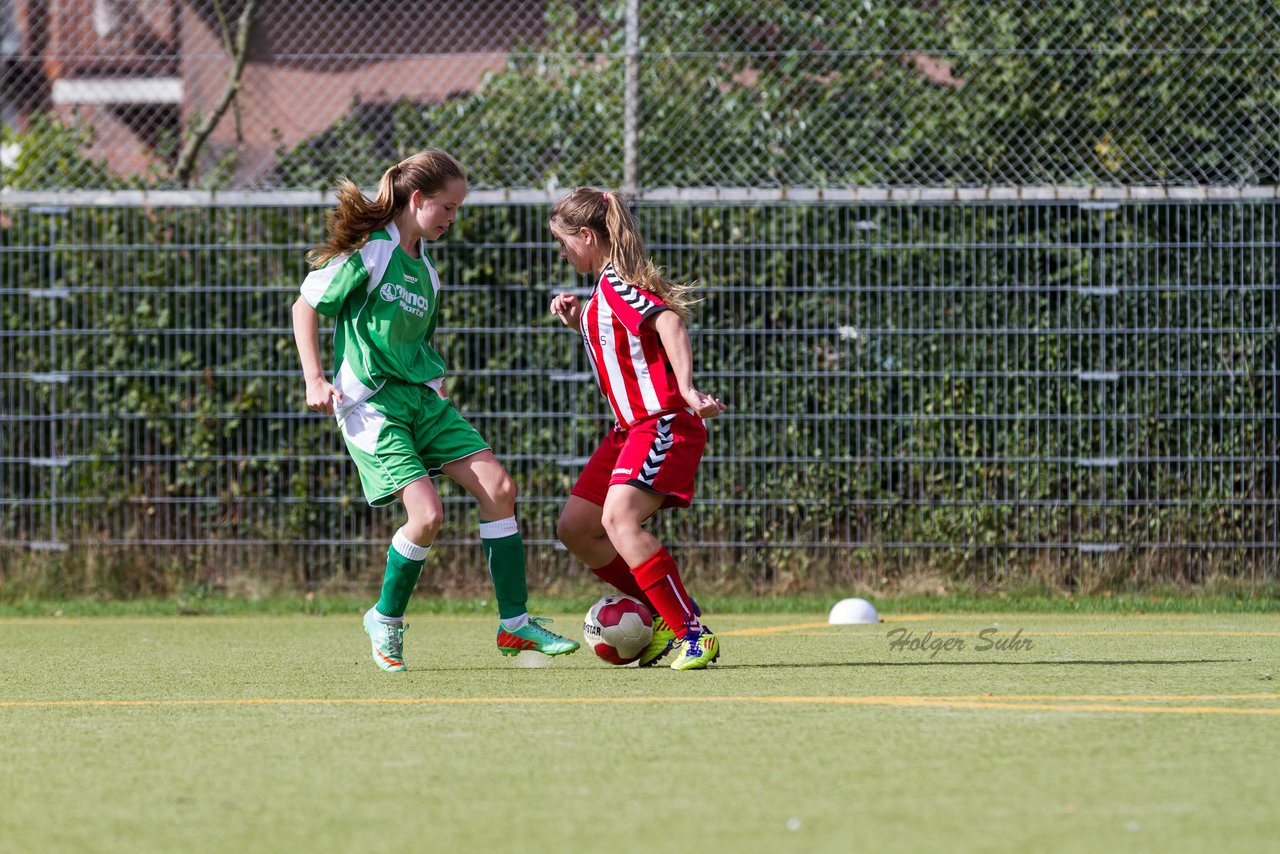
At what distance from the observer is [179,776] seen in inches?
128

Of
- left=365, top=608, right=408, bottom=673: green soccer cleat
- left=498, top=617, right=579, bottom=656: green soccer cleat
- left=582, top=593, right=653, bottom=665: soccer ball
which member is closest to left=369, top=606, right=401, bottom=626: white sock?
left=365, top=608, right=408, bottom=673: green soccer cleat

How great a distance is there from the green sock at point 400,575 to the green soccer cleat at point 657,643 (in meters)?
0.79

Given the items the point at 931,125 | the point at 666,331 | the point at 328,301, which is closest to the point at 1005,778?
the point at 666,331

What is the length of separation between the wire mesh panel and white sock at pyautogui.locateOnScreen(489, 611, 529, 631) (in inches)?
124

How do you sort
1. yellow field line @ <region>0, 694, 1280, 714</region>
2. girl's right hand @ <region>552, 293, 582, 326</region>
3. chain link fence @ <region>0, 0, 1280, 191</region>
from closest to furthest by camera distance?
yellow field line @ <region>0, 694, 1280, 714</region> → girl's right hand @ <region>552, 293, 582, 326</region> → chain link fence @ <region>0, 0, 1280, 191</region>

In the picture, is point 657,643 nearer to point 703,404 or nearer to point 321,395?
point 703,404

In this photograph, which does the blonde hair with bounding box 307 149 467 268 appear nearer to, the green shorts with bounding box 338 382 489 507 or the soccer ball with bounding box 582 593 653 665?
the green shorts with bounding box 338 382 489 507

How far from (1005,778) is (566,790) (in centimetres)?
81

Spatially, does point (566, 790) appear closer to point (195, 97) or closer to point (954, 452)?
point (954, 452)

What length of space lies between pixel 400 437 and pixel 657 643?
3.53 ft

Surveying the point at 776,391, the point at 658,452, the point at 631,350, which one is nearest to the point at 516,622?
the point at 658,452

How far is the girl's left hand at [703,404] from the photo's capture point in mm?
5066

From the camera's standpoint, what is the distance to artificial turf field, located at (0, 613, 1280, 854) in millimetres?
2670

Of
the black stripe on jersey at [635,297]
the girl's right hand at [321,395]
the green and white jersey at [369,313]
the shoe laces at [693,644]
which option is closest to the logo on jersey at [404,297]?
the green and white jersey at [369,313]
